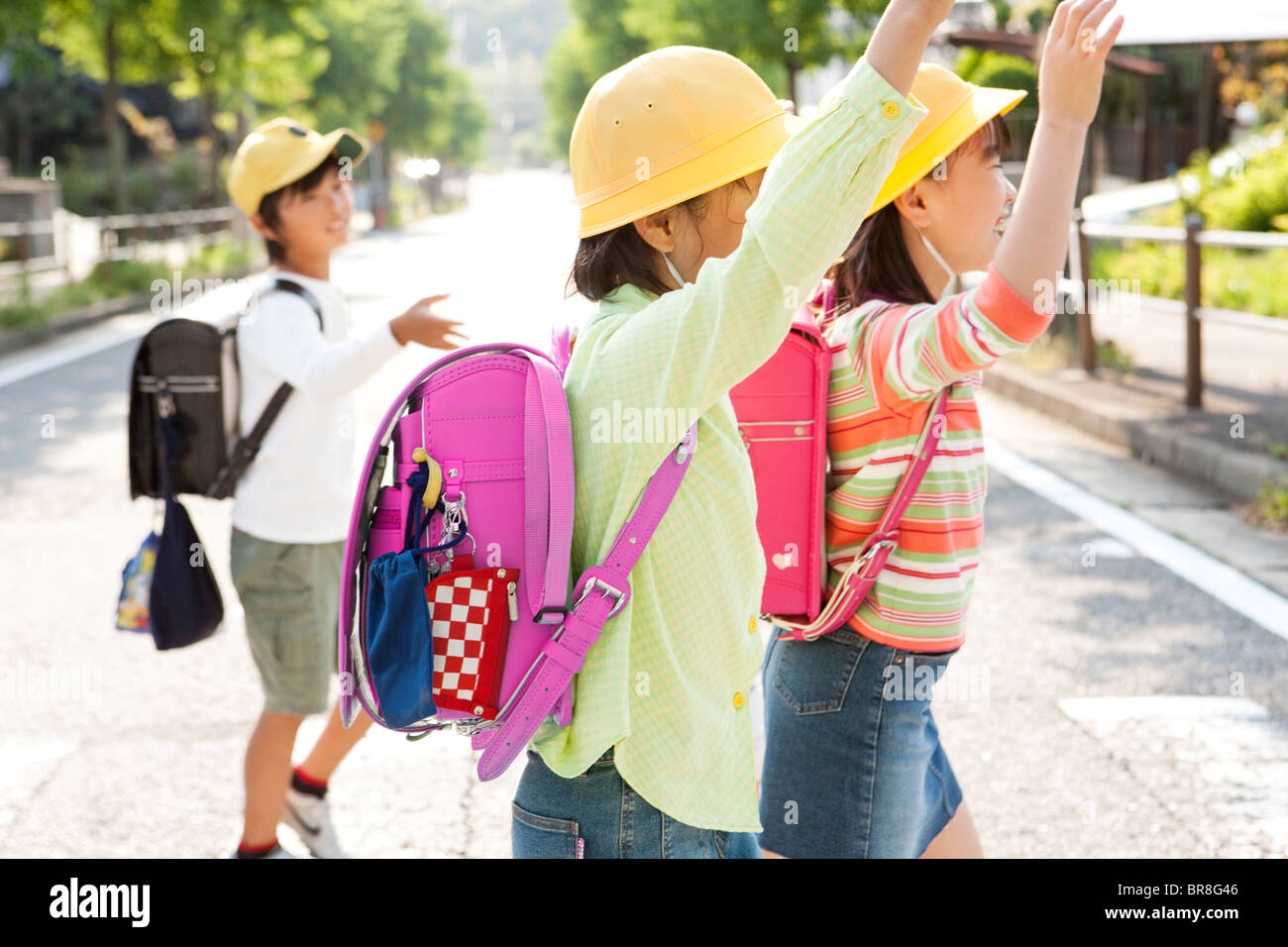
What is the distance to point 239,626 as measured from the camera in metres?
5.23

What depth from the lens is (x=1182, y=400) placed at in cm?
840

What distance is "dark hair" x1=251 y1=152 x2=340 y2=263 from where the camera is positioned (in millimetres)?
3174

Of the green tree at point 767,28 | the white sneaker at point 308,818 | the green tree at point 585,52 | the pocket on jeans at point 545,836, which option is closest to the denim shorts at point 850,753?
the pocket on jeans at point 545,836

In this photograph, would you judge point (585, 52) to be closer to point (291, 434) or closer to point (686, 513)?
point (291, 434)

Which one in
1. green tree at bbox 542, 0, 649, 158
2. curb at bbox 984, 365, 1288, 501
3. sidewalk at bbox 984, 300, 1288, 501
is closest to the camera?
curb at bbox 984, 365, 1288, 501

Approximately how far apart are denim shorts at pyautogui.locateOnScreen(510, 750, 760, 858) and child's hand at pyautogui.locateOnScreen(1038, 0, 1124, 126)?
0.95 meters

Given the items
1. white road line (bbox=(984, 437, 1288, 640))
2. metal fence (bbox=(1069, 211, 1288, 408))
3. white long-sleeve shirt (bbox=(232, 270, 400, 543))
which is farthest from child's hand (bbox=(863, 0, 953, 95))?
metal fence (bbox=(1069, 211, 1288, 408))

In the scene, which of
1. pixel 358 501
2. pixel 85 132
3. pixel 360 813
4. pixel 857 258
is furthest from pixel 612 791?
pixel 85 132

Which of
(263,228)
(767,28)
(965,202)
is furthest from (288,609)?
(767,28)

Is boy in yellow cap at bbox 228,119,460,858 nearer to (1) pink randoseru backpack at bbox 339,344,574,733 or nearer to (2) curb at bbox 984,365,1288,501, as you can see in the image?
(1) pink randoseru backpack at bbox 339,344,574,733

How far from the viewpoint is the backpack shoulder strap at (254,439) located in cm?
304

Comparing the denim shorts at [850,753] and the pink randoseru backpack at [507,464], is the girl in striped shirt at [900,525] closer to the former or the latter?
the denim shorts at [850,753]

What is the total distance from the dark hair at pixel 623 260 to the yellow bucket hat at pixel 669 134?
48 millimetres

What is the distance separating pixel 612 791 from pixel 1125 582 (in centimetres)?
403
